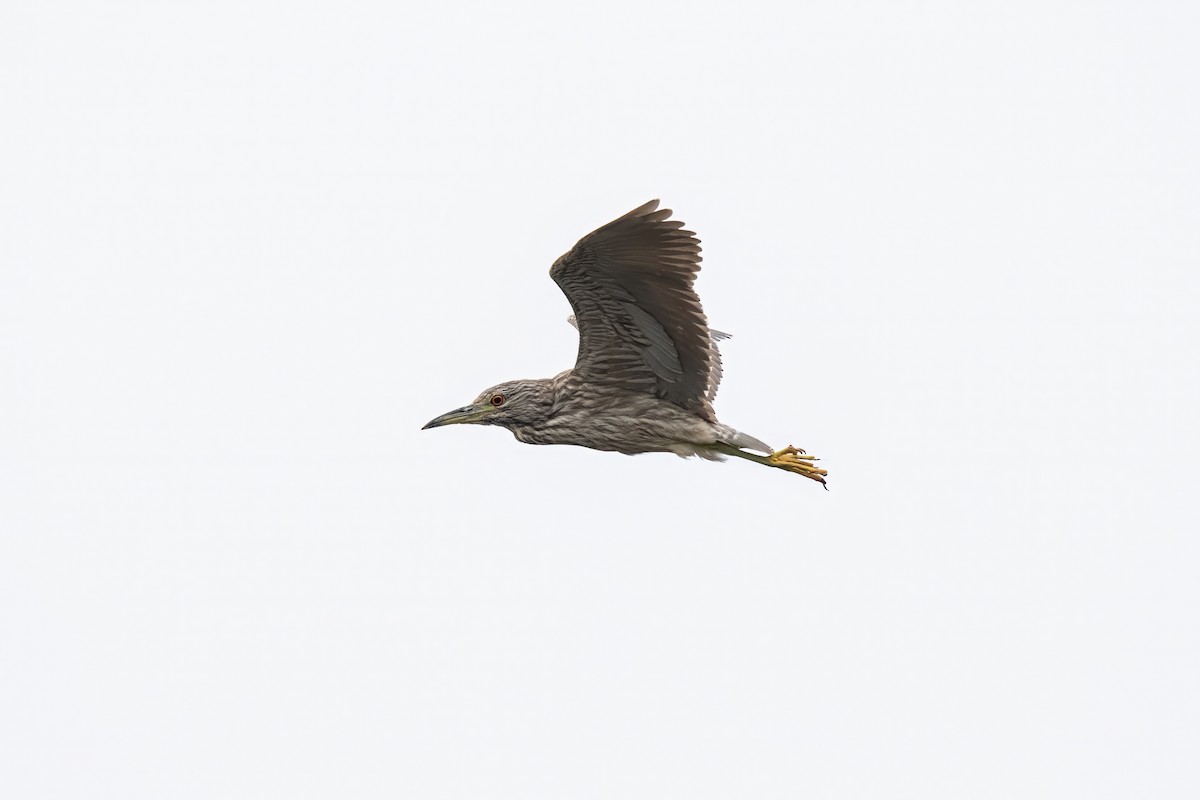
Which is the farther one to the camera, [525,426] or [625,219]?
[525,426]

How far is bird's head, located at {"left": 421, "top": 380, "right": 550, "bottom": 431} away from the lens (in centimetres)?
1359

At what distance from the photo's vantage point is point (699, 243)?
12016mm

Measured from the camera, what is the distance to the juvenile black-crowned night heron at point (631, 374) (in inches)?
478

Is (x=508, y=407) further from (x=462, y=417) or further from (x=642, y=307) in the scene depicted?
(x=642, y=307)

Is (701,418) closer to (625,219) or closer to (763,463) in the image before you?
(763,463)

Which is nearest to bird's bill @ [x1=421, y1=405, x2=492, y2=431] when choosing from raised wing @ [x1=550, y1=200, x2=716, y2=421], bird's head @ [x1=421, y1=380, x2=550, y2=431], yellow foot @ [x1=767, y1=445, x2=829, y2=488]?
bird's head @ [x1=421, y1=380, x2=550, y2=431]

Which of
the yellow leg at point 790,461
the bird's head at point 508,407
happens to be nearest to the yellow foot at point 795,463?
the yellow leg at point 790,461

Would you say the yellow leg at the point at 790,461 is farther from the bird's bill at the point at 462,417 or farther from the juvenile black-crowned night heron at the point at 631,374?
Result: the bird's bill at the point at 462,417

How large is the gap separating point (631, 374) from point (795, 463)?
1.68m

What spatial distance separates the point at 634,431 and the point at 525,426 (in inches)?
40.0

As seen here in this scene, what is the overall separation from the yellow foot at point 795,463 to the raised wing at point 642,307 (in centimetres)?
74

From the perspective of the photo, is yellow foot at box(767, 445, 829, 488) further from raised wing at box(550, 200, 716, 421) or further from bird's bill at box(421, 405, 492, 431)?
bird's bill at box(421, 405, 492, 431)

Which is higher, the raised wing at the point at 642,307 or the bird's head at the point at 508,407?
the raised wing at the point at 642,307

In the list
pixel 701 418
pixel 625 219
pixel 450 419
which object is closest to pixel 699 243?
pixel 625 219
